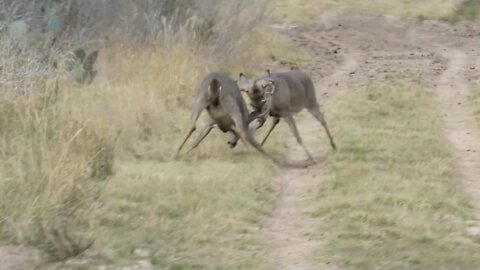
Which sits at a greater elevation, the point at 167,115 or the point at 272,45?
the point at 167,115

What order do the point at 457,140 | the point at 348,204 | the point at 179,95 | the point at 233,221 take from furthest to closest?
the point at 179,95
the point at 457,140
the point at 348,204
the point at 233,221

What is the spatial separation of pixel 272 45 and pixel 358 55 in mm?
2066

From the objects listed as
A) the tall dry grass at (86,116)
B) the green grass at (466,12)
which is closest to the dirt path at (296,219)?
the tall dry grass at (86,116)

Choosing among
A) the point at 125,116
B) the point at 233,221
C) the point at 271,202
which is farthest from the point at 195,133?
the point at 233,221

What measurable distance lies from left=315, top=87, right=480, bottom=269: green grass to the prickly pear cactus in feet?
10.7

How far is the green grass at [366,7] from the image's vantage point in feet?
86.3

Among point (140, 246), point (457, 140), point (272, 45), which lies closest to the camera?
point (140, 246)

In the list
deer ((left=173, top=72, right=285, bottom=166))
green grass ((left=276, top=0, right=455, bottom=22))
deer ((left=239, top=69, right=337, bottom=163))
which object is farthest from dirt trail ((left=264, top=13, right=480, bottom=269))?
green grass ((left=276, top=0, right=455, bottom=22))

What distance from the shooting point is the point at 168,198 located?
7.77m

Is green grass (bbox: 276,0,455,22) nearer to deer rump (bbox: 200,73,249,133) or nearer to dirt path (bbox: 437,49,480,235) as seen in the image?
dirt path (bbox: 437,49,480,235)

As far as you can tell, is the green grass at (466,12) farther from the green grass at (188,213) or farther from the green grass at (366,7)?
the green grass at (188,213)

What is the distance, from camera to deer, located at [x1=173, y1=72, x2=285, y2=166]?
9.55 m

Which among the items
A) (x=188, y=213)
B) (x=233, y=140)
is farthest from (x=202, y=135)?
(x=188, y=213)

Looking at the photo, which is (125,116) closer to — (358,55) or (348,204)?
(348,204)
